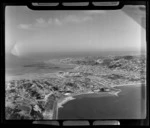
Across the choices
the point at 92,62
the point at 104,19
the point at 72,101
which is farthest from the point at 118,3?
the point at 72,101

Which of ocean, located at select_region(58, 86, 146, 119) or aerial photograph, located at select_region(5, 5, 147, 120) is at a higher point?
aerial photograph, located at select_region(5, 5, 147, 120)

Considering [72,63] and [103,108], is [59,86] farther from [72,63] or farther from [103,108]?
[103,108]

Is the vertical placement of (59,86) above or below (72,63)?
below

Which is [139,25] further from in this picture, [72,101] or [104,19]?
[72,101]

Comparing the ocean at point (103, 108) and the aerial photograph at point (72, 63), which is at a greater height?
the aerial photograph at point (72, 63)

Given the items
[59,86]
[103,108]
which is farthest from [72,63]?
[103,108]

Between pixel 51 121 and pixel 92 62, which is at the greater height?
pixel 92 62
